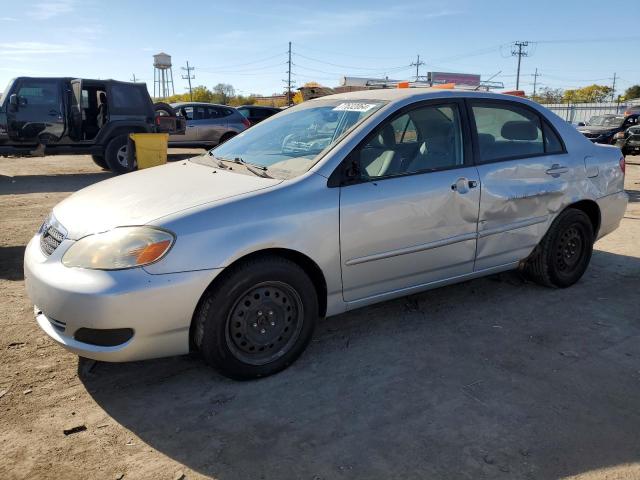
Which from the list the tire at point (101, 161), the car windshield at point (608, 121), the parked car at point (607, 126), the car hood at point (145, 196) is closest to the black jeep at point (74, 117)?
the tire at point (101, 161)

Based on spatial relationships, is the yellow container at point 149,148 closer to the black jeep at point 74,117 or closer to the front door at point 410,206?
the black jeep at point 74,117

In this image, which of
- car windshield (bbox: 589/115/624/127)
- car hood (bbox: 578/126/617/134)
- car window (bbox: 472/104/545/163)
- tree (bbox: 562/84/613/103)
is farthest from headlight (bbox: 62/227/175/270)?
tree (bbox: 562/84/613/103)

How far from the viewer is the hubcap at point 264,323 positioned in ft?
9.66

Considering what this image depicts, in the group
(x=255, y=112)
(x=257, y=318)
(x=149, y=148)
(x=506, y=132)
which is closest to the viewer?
(x=257, y=318)

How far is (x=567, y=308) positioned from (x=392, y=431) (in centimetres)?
226

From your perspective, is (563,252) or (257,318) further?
(563,252)

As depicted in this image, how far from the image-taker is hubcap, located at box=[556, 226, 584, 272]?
4453 mm

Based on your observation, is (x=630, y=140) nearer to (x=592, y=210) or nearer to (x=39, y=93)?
(x=592, y=210)

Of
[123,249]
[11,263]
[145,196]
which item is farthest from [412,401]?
[11,263]

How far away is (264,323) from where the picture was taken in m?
3.02

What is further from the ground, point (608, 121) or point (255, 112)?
point (255, 112)

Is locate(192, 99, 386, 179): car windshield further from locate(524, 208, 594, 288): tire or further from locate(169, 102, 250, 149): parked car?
locate(169, 102, 250, 149): parked car

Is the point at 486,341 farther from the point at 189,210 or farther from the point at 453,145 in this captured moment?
the point at 189,210

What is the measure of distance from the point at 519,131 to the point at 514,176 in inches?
17.6
